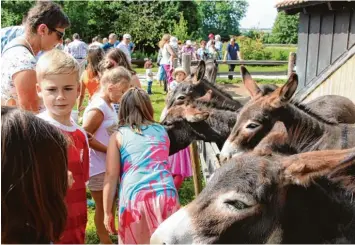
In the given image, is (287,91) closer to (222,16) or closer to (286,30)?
(222,16)

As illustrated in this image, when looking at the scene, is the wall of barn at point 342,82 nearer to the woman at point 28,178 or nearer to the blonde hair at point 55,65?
the blonde hair at point 55,65

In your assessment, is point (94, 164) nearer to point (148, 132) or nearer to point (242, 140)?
point (148, 132)

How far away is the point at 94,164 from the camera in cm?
398

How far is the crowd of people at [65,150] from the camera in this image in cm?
167

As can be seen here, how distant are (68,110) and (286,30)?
161ft

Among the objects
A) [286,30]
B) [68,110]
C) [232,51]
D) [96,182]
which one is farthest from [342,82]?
[286,30]

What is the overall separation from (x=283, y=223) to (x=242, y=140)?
2177mm

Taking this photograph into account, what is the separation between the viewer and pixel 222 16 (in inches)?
1494

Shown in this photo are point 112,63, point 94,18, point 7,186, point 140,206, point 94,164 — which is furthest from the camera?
point 94,18

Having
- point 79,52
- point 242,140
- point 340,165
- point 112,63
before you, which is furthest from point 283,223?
point 79,52

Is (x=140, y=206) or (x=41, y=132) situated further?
(x=140, y=206)

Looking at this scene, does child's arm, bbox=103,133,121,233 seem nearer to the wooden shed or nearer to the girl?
the girl

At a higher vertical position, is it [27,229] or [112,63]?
[112,63]

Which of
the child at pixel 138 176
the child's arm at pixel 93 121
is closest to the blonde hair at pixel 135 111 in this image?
the child at pixel 138 176
